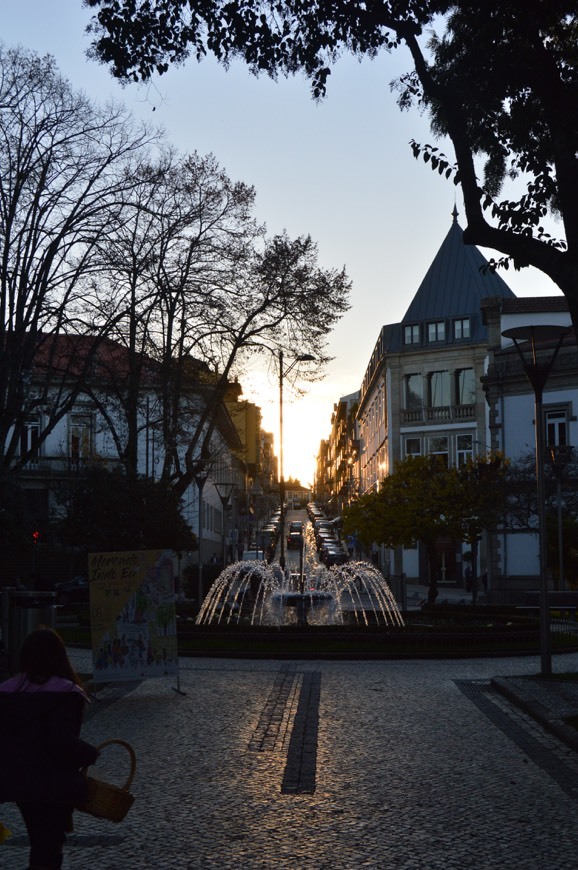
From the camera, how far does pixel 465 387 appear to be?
6725 cm

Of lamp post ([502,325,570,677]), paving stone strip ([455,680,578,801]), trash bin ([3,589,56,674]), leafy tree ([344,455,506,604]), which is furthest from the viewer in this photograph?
leafy tree ([344,455,506,604])

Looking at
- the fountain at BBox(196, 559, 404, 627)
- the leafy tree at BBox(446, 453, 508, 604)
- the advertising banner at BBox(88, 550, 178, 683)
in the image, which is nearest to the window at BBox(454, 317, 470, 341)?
the leafy tree at BBox(446, 453, 508, 604)

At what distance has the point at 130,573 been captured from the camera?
1509 centimetres

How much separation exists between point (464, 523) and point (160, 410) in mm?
14441

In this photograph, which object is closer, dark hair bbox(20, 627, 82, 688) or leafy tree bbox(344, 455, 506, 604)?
dark hair bbox(20, 627, 82, 688)

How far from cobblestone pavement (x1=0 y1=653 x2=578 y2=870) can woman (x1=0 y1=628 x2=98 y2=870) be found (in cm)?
160

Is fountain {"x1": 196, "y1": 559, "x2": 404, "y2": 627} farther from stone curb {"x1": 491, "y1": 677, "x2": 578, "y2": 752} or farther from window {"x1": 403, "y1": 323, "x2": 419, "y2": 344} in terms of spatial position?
window {"x1": 403, "y1": 323, "x2": 419, "y2": 344}

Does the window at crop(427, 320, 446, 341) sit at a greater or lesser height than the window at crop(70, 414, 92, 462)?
greater

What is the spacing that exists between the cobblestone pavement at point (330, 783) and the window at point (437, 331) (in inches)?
2142

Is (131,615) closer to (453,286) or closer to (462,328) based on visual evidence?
(462,328)

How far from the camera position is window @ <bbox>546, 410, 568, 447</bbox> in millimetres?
49281

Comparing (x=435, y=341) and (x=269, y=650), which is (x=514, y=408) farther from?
(x=269, y=650)

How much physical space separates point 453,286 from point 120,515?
40313mm

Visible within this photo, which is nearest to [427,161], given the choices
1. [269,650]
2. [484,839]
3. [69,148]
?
[484,839]
